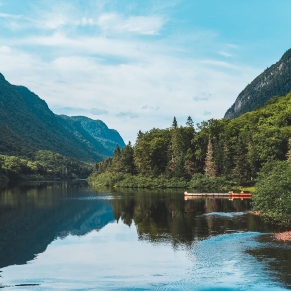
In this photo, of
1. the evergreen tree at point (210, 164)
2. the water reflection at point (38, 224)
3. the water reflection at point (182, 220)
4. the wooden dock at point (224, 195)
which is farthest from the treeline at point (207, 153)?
the water reflection at point (38, 224)

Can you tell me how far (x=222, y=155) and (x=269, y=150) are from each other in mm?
14100

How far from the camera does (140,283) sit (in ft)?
85.0

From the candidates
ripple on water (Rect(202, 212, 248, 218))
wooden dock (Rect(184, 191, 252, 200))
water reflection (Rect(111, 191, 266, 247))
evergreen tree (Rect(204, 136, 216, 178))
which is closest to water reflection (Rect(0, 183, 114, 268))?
water reflection (Rect(111, 191, 266, 247))

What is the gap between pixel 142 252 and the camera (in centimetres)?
3494

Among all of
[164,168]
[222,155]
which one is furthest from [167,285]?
[164,168]

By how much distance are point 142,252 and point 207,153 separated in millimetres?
85147

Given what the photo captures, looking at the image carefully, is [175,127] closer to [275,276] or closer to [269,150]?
[269,150]

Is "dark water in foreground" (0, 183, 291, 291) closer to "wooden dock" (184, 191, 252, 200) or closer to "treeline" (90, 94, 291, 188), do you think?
"wooden dock" (184, 191, 252, 200)

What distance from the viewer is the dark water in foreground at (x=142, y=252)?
26.2 meters

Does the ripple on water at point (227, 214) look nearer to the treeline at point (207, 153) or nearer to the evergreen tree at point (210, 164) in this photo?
the treeline at point (207, 153)

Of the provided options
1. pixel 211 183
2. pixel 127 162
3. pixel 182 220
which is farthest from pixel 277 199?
pixel 127 162

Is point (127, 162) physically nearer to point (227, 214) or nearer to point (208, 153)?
point (208, 153)

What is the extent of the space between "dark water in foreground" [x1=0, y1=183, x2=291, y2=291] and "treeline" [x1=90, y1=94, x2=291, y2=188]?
50.2m

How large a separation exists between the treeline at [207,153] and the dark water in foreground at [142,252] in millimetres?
50184
